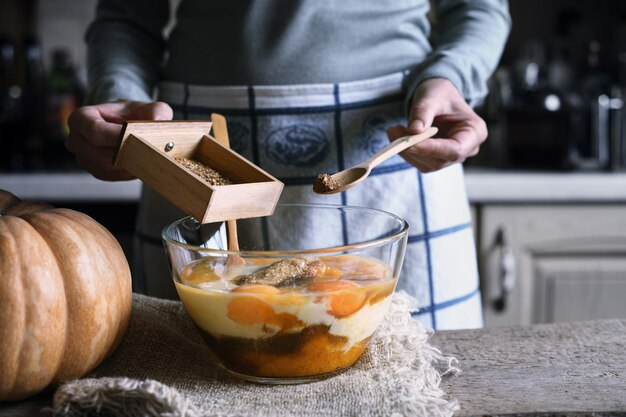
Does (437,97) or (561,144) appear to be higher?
(437,97)

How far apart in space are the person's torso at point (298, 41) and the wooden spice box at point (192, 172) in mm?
283

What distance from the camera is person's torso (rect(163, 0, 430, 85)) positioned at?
0.92 m

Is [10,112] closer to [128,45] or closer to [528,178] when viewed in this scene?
[128,45]

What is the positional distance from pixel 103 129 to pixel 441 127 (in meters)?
0.36

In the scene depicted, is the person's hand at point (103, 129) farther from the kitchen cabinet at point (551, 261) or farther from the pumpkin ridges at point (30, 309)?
the kitchen cabinet at point (551, 261)

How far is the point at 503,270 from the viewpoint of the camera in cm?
159

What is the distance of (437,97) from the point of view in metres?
0.81

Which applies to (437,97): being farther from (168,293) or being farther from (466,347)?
(168,293)

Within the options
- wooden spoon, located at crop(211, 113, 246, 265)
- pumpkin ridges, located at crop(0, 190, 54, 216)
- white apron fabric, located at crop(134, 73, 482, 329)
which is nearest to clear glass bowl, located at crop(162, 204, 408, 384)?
wooden spoon, located at crop(211, 113, 246, 265)

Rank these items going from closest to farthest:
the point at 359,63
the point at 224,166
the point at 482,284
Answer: the point at 224,166 < the point at 359,63 < the point at 482,284

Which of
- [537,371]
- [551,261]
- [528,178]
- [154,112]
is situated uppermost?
[154,112]

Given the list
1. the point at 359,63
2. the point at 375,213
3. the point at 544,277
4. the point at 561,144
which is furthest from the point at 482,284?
the point at 375,213

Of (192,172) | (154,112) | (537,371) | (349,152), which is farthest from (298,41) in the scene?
(537,371)

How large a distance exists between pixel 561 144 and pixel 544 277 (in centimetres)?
29
